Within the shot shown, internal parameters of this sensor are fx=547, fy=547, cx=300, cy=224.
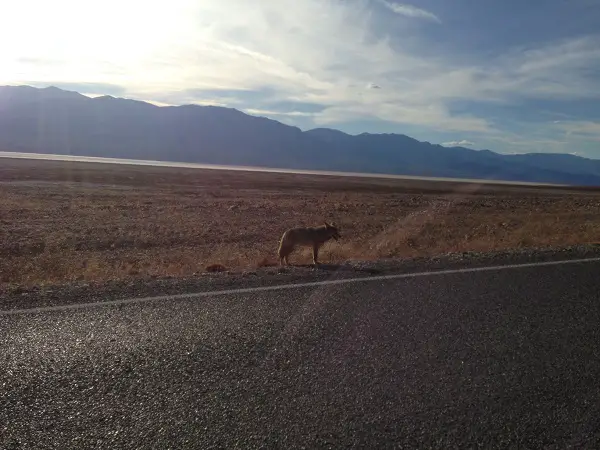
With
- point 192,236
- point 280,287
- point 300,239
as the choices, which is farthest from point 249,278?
point 192,236

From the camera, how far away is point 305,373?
4.18 metres

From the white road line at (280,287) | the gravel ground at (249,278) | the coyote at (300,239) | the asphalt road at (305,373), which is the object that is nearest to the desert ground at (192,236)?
the coyote at (300,239)

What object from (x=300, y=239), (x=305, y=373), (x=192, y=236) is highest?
(x=300, y=239)

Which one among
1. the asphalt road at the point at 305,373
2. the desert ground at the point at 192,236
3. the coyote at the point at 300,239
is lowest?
the desert ground at the point at 192,236

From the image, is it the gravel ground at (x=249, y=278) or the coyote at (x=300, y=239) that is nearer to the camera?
the gravel ground at (x=249, y=278)

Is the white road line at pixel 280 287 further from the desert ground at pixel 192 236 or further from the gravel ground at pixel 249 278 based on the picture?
the desert ground at pixel 192 236

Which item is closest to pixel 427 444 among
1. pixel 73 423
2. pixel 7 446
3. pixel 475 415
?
pixel 475 415

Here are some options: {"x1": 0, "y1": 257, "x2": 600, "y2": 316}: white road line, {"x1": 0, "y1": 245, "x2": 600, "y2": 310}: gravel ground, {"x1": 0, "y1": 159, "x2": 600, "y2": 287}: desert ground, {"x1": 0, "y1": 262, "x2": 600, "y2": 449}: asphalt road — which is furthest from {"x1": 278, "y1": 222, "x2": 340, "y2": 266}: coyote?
{"x1": 0, "y1": 262, "x2": 600, "y2": 449}: asphalt road

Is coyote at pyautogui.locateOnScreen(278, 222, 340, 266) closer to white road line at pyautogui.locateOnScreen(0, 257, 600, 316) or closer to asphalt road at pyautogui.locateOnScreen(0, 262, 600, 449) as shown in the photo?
white road line at pyautogui.locateOnScreen(0, 257, 600, 316)

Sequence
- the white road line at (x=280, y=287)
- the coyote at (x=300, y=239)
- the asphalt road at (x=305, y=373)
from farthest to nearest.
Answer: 1. the coyote at (x=300, y=239)
2. the white road line at (x=280, y=287)
3. the asphalt road at (x=305, y=373)

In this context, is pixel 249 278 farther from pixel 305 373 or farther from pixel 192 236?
pixel 192 236

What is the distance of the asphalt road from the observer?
3.35 metres

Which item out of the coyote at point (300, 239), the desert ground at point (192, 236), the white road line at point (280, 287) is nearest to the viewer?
the white road line at point (280, 287)

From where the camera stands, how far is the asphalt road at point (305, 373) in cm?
335
